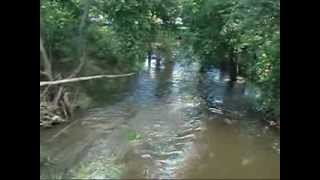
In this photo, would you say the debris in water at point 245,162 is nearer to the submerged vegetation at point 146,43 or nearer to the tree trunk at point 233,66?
the submerged vegetation at point 146,43

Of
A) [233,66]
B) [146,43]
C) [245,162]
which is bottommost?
[245,162]

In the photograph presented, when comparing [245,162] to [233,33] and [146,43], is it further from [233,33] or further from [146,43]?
[146,43]

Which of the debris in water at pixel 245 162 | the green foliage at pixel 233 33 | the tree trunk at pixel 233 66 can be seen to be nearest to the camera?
the green foliage at pixel 233 33

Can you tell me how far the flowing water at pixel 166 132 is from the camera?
2.29 meters

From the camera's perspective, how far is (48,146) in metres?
2.11

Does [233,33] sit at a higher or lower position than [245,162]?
higher

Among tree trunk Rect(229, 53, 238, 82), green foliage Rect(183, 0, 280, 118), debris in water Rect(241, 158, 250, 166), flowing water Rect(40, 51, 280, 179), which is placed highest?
green foliage Rect(183, 0, 280, 118)

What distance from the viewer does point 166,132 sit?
2.55 meters

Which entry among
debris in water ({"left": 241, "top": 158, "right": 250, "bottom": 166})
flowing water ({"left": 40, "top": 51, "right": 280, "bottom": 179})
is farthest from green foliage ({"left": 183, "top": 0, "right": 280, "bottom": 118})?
debris in water ({"left": 241, "top": 158, "right": 250, "bottom": 166})

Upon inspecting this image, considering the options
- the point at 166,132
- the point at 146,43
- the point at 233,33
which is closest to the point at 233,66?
the point at 233,33

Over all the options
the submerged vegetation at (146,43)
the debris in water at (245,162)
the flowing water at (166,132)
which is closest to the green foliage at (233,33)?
the submerged vegetation at (146,43)

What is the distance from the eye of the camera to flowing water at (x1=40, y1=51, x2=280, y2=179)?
2.29m

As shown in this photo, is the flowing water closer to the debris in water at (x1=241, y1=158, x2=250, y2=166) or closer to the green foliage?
the debris in water at (x1=241, y1=158, x2=250, y2=166)

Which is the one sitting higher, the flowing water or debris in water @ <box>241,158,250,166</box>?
the flowing water
